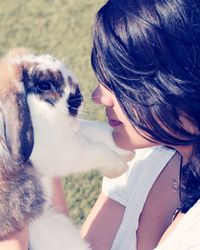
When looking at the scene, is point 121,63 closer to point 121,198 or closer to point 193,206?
point 193,206

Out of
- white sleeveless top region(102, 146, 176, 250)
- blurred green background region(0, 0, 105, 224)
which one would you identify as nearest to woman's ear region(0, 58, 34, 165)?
white sleeveless top region(102, 146, 176, 250)

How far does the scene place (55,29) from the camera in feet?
14.5

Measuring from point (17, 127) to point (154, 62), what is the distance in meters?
0.52

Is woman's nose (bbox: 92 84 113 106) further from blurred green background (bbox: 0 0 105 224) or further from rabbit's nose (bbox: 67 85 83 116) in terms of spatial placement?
blurred green background (bbox: 0 0 105 224)

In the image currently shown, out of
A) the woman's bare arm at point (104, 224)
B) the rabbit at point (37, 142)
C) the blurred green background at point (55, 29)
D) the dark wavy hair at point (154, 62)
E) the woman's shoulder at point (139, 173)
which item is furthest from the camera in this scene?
the blurred green background at point (55, 29)

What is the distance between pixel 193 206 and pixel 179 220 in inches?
4.6

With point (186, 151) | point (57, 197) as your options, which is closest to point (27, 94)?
point (57, 197)

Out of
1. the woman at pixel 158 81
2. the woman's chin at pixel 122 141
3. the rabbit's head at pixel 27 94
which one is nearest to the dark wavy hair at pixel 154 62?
the woman at pixel 158 81

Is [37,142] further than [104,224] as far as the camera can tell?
No

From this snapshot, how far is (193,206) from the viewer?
180 centimetres

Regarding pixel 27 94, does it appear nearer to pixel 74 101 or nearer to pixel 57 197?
pixel 74 101

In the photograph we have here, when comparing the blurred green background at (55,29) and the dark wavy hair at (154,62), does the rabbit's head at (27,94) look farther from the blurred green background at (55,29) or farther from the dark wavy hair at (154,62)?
the blurred green background at (55,29)

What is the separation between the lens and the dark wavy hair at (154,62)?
168 cm

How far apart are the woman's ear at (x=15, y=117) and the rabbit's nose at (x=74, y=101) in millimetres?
153
